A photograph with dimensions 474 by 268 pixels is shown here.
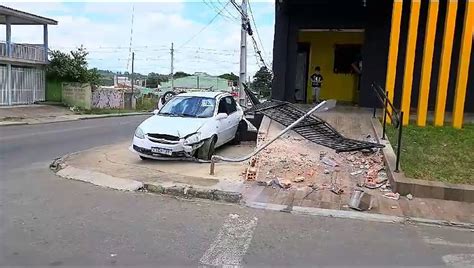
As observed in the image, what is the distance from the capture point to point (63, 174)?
9.21m

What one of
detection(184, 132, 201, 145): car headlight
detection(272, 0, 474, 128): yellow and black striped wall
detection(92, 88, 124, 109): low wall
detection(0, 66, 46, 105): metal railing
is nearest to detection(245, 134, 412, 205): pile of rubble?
detection(184, 132, 201, 145): car headlight

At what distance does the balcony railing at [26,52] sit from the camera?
94.2 ft

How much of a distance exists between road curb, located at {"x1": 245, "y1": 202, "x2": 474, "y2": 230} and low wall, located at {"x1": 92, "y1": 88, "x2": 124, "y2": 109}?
31.6 m

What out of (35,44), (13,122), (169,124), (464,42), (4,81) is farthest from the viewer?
(35,44)

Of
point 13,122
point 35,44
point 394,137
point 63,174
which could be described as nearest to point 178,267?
point 63,174

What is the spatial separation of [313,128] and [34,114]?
2095 cm

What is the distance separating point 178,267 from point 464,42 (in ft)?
34.7

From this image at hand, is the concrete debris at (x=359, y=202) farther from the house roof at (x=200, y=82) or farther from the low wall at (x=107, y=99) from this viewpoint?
the house roof at (x=200, y=82)

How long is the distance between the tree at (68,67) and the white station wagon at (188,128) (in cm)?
2366

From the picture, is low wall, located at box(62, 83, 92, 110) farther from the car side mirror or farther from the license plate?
the license plate

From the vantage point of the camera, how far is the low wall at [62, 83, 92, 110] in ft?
111

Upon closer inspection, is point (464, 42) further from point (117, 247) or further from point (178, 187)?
point (117, 247)

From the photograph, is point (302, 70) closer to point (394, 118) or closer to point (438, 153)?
point (394, 118)

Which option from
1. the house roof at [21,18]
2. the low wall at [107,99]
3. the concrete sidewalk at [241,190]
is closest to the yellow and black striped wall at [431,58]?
the concrete sidewalk at [241,190]
